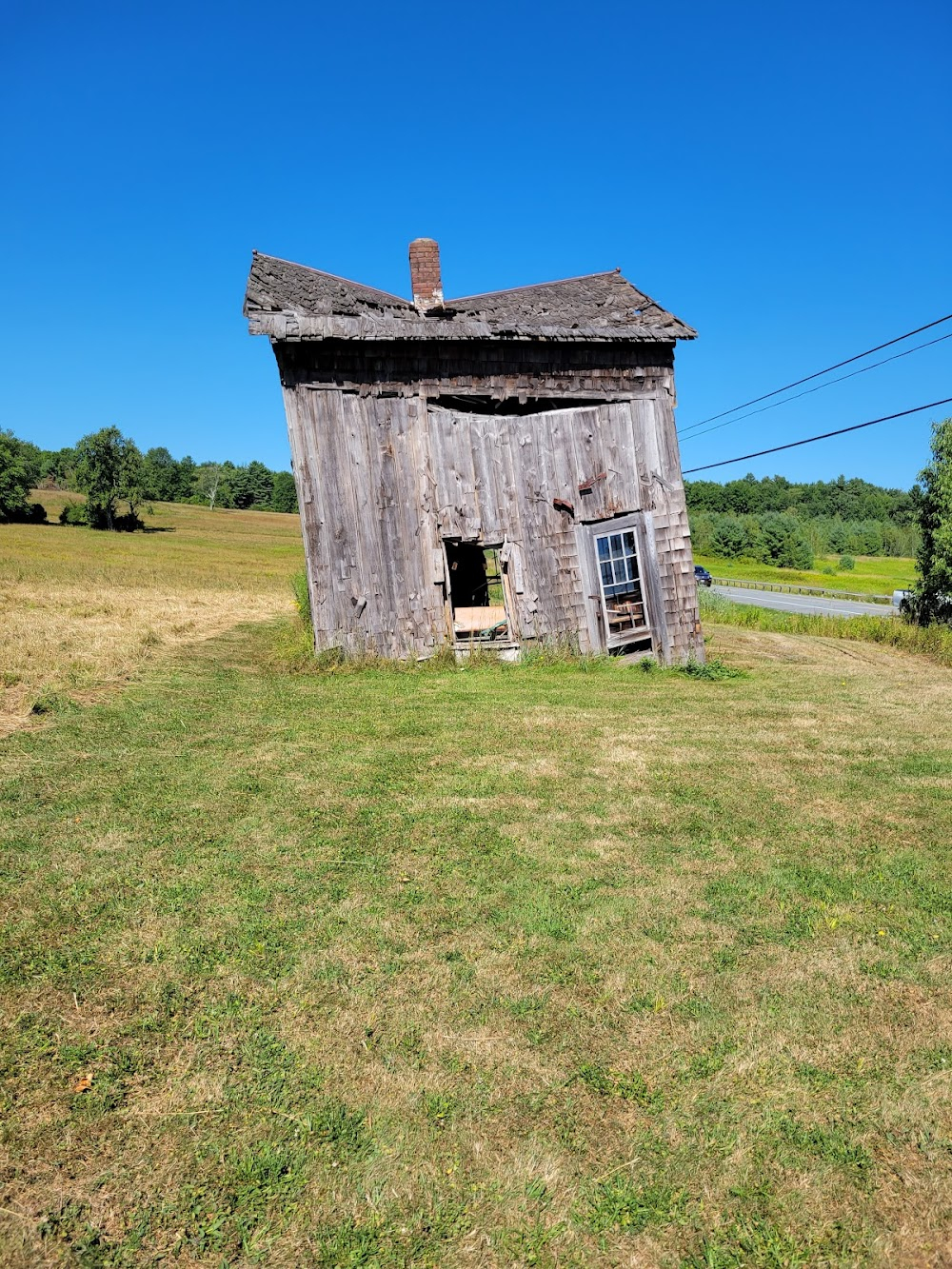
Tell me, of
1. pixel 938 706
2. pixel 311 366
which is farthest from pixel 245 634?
pixel 938 706

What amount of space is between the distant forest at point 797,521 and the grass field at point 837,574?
2271 millimetres

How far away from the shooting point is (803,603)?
159 feet

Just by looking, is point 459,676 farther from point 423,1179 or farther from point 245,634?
point 423,1179

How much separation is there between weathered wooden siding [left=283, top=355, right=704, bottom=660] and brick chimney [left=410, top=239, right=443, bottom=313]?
2.05 metres

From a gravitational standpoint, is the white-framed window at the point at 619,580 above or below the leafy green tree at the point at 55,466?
below

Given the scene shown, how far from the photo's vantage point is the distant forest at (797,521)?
88.3 m

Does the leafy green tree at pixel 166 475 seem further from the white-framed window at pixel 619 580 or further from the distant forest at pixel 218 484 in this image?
the white-framed window at pixel 619 580

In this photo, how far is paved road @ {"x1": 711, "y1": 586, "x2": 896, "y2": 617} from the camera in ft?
140

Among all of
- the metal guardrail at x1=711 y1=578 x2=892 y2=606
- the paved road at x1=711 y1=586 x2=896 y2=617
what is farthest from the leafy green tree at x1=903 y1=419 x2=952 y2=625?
the metal guardrail at x1=711 y1=578 x2=892 y2=606

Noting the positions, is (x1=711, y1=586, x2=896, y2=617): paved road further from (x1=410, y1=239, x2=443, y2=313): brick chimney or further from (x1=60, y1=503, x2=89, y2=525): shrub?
(x1=60, y1=503, x2=89, y2=525): shrub

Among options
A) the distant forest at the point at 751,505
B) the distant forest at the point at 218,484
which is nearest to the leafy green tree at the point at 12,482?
the distant forest at the point at 751,505

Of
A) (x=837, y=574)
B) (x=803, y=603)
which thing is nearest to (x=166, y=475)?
(x=837, y=574)

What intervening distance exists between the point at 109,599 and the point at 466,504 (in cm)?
1592

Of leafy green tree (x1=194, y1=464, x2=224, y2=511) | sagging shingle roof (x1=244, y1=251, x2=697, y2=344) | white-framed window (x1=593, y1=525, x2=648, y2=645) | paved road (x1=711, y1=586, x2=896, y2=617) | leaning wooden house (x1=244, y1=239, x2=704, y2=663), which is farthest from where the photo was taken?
leafy green tree (x1=194, y1=464, x2=224, y2=511)
